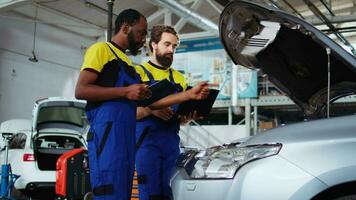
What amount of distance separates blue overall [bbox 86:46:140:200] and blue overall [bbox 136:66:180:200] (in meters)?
0.33

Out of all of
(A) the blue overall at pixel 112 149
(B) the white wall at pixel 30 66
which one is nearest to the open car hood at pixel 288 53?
(A) the blue overall at pixel 112 149

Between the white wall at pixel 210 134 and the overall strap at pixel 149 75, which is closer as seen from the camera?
the overall strap at pixel 149 75

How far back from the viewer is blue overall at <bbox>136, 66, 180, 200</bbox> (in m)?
2.59

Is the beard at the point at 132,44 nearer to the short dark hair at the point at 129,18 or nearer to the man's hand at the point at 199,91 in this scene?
the short dark hair at the point at 129,18

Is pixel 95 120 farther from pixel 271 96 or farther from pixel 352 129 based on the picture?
pixel 271 96

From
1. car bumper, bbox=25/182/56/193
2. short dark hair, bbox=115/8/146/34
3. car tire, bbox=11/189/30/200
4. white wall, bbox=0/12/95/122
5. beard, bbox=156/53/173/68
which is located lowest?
car tire, bbox=11/189/30/200

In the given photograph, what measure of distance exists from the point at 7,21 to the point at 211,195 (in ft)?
38.7

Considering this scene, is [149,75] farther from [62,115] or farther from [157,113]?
[62,115]

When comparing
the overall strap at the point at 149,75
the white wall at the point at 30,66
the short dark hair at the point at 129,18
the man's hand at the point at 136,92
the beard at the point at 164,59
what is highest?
the white wall at the point at 30,66

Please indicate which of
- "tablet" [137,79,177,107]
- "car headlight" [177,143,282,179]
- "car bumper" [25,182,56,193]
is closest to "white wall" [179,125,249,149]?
"car bumper" [25,182,56,193]

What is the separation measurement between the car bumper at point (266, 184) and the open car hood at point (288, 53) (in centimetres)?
75

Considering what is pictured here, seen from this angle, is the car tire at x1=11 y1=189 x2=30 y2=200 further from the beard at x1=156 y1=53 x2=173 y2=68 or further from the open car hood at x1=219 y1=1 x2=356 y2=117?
the open car hood at x1=219 y1=1 x2=356 y2=117

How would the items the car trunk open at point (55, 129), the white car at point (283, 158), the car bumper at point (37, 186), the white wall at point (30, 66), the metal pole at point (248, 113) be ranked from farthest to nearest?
1. the white wall at point (30, 66)
2. the metal pole at point (248, 113)
3. the car trunk open at point (55, 129)
4. the car bumper at point (37, 186)
5. the white car at point (283, 158)

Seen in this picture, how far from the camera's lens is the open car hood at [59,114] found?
23.4 feet
